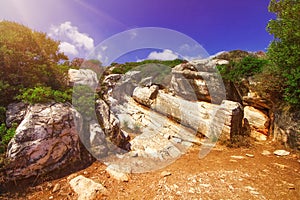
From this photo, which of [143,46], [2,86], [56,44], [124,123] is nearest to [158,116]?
[124,123]

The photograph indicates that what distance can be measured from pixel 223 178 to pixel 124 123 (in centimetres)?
822

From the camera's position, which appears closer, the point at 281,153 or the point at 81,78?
the point at 281,153

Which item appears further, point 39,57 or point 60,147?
point 39,57

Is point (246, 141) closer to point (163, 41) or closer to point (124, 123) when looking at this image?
point (163, 41)

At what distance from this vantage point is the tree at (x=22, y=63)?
6023mm

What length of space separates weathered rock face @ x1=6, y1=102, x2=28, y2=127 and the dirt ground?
2.27 metres

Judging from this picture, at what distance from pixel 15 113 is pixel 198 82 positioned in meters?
10.5

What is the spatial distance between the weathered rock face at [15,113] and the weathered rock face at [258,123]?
10757mm

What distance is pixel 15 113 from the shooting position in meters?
5.48

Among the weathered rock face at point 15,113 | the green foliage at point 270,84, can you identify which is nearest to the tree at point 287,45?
the green foliage at point 270,84

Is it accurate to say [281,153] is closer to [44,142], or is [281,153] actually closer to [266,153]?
[266,153]

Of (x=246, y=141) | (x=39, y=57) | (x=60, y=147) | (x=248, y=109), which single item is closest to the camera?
(x=60, y=147)

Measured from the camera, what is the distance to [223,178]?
15.4ft

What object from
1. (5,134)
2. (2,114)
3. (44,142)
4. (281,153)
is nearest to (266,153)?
(281,153)
